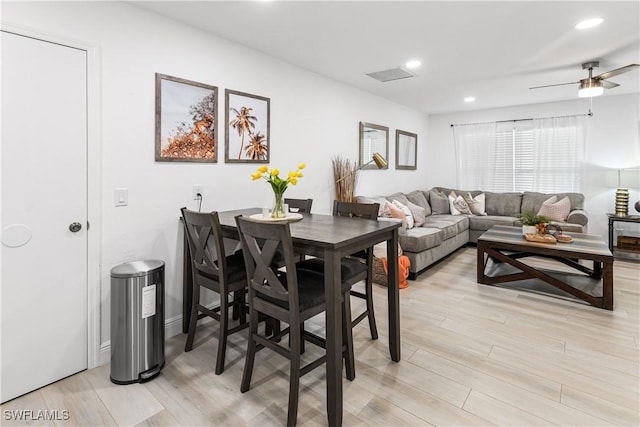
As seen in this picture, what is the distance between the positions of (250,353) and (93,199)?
1406mm

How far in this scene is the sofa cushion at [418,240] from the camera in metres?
4.00

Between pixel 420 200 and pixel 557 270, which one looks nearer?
pixel 557 270

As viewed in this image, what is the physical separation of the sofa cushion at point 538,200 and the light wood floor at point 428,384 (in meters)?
2.96

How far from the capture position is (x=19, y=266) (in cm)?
195

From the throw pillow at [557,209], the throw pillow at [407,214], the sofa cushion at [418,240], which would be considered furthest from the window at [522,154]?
the sofa cushion at [418,240]

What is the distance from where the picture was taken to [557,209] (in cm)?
530

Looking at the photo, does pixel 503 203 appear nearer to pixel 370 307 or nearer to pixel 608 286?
pixel 608 286

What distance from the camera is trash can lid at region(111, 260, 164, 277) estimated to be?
207 centimetres

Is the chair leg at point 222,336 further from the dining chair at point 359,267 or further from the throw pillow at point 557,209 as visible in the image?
the throw pillow at point 557,209

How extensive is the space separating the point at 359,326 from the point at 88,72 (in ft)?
8.60

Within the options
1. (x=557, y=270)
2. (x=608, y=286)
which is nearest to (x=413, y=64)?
(x=608, y=286)

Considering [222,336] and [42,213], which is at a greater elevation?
[42,213]

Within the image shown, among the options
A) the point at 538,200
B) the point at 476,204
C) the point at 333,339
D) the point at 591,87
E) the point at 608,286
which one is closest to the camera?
the point at 333,339


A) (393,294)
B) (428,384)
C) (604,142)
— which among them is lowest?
(428,384)
